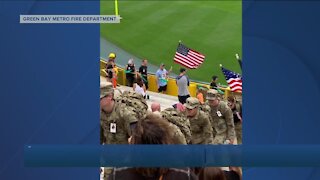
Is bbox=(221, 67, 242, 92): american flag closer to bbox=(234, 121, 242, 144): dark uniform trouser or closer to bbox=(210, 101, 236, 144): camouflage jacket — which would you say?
bbox=(210, 101, 236, 144): camouflage jacket

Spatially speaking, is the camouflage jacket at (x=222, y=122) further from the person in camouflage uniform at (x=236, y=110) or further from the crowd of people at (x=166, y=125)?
the person in camouflage uniform at (x=236, y=110)

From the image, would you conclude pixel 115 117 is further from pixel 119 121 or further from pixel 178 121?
pixel 178 121

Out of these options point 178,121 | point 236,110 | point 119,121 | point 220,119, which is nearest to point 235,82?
point 236,110

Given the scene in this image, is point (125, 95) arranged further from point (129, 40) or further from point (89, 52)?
point (129, 40)

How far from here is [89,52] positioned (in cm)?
446

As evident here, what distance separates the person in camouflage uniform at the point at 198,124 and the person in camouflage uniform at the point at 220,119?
0.37 m

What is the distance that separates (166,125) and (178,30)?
23.1 m

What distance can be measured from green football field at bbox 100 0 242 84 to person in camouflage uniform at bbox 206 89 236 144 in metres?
14.8

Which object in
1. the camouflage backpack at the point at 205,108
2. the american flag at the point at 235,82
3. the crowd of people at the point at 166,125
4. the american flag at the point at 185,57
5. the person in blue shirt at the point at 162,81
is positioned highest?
the person in blue shirt at the point at 162,81

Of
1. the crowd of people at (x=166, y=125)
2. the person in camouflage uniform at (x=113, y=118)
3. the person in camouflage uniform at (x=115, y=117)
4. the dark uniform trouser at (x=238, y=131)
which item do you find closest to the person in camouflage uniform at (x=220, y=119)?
the crowd of people at (x=166, y=125)

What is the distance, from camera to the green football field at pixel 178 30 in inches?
935
